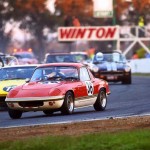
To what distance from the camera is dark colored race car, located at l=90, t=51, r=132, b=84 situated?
41125 millimetres

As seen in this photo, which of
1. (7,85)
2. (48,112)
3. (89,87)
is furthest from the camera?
(7,85)

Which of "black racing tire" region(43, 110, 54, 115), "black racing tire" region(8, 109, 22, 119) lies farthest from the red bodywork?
"black racing tire" region(43, 110, 54, 115)

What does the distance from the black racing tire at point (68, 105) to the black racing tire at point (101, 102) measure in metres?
1.48

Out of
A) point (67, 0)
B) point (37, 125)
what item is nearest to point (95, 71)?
point (37, 125)

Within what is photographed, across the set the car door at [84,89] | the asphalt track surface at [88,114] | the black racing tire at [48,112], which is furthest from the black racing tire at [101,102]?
the black racing tire at [48,112]

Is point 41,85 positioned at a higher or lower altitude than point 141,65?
higher

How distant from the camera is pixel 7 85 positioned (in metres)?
24.8

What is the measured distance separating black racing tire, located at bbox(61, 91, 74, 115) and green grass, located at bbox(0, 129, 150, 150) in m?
6.18

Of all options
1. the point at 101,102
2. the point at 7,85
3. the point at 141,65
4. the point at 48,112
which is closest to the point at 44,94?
the point at 48,112

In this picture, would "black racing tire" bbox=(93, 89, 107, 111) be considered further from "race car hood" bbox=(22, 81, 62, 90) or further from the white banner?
the white banner

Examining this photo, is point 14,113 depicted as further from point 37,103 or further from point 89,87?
point 89,87

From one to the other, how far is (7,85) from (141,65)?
38981mm

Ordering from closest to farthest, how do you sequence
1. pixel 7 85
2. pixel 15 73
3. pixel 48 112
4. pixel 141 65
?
pixel 48 112, pixel 7 85, pixel 15 73, pixel 141 65

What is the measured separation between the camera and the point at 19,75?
26.0 metres
